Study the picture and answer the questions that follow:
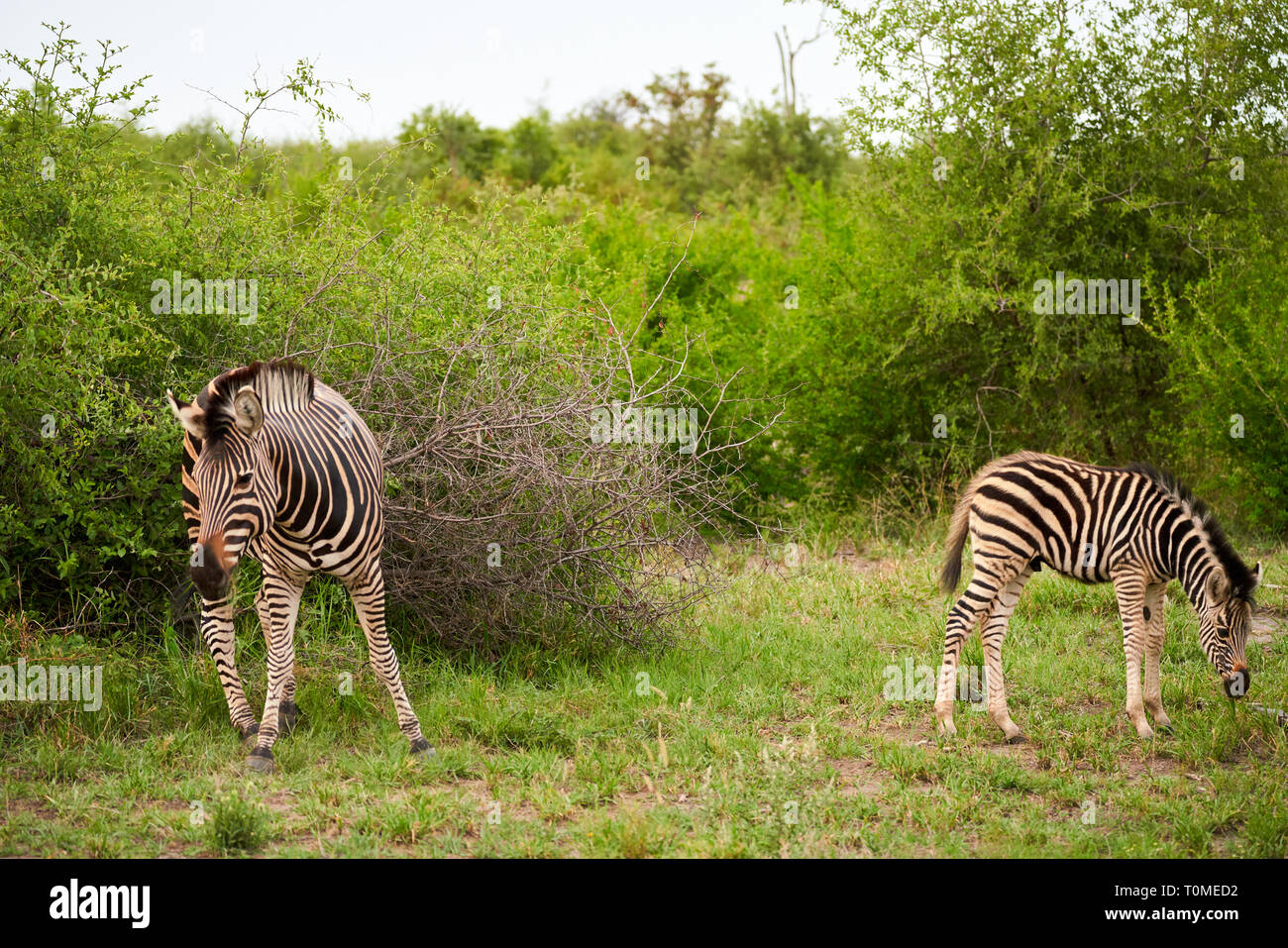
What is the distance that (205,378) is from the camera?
7.44 meters

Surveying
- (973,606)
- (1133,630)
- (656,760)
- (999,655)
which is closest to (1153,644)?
(1133,630)

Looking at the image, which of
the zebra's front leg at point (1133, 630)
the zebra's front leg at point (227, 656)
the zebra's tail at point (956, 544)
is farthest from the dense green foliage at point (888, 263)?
the zebra's front leg at point (1133, 630)

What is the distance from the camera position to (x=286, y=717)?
6.15 meters

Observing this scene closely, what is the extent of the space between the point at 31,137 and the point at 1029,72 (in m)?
9.26

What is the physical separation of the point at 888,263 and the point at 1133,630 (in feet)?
20.7

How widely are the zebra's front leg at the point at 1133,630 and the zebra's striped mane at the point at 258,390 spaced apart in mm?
4886

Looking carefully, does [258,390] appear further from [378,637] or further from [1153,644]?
[1153,644]

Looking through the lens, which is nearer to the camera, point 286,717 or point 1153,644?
point 286,717

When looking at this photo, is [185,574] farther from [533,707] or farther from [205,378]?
[533,707]

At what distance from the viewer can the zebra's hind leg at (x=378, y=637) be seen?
6.04m

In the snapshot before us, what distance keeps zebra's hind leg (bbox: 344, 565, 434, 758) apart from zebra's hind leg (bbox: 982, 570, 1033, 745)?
3.40m

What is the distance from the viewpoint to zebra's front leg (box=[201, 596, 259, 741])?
238 inches
